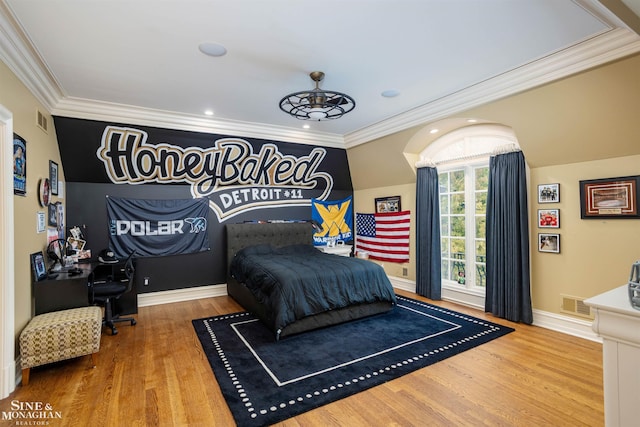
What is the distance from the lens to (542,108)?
3.41 meters

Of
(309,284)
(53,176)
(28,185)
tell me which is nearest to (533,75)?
(309,284)

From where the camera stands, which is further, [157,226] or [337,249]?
[337,249]

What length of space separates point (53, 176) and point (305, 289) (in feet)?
10.9

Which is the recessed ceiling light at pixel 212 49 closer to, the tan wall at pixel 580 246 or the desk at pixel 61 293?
the desk at pixel 61 293

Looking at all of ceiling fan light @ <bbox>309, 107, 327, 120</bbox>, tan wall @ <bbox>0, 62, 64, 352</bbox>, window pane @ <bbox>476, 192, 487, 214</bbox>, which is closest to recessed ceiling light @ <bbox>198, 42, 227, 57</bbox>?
ceiling fan light @ <bbox>309, 107, 327, 120</bbox>

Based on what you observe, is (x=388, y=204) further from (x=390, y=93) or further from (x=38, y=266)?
(x=38, y=266)

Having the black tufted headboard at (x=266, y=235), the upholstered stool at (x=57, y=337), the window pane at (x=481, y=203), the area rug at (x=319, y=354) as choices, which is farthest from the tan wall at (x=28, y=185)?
the window pane at (x=481, y=203)

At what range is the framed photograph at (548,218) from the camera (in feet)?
12.1

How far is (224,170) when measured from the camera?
17.5ft

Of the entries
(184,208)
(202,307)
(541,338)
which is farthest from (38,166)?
(541,338)

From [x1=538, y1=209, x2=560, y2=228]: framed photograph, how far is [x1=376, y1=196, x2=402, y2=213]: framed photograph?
7.42 feet

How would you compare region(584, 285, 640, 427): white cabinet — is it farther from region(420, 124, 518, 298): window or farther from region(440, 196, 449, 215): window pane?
region(440, 196, 449, 215): window pane

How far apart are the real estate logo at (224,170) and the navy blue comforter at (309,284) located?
1.45 metres

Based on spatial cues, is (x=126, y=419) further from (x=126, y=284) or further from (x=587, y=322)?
(x=587, y=322)
